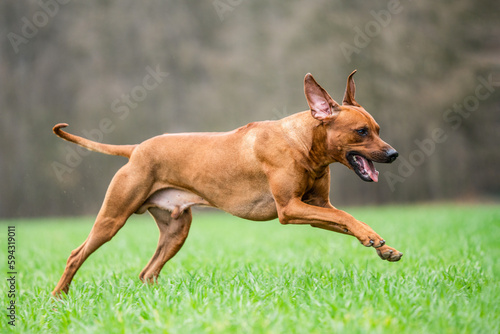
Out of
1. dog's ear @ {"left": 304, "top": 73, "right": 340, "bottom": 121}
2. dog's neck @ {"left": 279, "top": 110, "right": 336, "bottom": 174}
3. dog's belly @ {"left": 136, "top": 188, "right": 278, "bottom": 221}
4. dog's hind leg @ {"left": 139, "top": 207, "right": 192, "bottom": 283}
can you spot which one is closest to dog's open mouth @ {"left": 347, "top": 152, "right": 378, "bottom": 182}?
dog's neck @ {"left": 279, "top": 110, "right": 336, "bottom": 174}

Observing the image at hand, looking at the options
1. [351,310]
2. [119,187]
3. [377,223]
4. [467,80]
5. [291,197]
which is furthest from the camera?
[467,80]

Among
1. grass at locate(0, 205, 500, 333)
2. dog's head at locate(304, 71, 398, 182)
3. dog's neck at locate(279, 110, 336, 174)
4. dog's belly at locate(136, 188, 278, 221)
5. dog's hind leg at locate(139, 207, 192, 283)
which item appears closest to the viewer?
grass at locate(0, 205, 500, 333)

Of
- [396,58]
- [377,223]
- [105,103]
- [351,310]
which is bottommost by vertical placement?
[377,223]

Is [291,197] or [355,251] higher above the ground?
[291,197]

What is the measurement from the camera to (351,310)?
9.29 ft

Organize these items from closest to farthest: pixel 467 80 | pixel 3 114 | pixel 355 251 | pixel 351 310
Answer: pixel 351 310 < pixel 355 251 < pixel 3 114 < pixel 467 80

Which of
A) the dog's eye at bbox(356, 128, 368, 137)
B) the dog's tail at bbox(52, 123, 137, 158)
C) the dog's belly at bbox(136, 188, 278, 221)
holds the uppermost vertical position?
the dog's eye at bbox(356, 128, 368, 137)

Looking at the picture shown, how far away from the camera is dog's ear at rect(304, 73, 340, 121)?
149 inches

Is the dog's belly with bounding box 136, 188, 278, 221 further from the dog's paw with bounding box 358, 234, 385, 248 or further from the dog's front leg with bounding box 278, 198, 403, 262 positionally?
the dog's paw with bounding box 358, 234, 385, 248

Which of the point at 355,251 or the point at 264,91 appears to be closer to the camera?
the point at 355,251

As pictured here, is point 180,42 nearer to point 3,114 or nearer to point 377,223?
point 3,114

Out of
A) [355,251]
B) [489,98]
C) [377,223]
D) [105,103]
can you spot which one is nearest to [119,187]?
[355,251]

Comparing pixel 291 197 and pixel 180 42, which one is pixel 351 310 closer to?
pixel 291 197

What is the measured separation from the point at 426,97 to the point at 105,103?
35.1 feet
